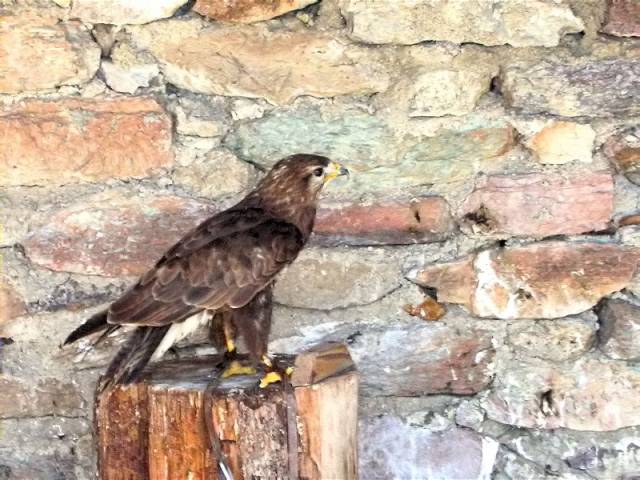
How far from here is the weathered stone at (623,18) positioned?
262 centimetres

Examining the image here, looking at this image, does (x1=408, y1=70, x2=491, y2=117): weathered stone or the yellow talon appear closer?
the yellow talon

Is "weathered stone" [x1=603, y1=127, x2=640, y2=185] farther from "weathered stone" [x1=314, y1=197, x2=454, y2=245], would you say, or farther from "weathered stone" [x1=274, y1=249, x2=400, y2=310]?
"weathered stone" [x1=274, y1=249, x2=400, y2=310]

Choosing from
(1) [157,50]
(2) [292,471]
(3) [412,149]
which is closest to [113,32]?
(1) [157,50]

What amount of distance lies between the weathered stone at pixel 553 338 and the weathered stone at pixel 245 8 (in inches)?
38.6

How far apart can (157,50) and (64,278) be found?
62cm

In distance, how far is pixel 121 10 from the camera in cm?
263

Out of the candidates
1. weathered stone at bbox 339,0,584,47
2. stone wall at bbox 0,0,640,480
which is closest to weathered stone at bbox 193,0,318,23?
stone wall at bbox 0,0,640,480

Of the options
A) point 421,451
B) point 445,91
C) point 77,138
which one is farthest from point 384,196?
point 77,138

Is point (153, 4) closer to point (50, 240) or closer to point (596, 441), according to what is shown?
point (50, 240)

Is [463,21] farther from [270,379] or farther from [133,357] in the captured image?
[133,357]

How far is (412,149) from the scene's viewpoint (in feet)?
8.98

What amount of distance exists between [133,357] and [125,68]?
0.72 metres

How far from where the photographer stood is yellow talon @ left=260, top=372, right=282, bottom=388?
237 centimetres

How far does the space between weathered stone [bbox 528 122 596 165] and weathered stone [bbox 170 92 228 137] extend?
30.5 inches
